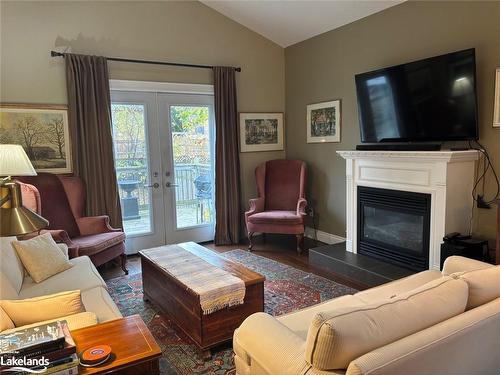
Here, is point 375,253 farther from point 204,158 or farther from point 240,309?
point 204,158

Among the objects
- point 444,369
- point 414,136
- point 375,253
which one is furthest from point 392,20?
point 444,369

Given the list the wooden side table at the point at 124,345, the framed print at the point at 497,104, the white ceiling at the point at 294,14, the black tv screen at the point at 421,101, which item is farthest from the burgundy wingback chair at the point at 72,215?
the framed print at the point at 497,104

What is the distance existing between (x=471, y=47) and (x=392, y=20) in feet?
3.25

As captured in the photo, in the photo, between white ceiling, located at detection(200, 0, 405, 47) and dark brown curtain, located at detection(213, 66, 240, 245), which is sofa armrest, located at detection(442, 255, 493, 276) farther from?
dark brown curtain, located at detection(213, 66, 240, 245)

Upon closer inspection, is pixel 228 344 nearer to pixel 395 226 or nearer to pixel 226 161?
pixel 395 226

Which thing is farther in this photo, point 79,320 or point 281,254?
point 281,254

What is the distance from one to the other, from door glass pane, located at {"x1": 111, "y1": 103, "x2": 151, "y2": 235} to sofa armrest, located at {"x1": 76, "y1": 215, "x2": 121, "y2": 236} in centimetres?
61

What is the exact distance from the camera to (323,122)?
5.19 meters

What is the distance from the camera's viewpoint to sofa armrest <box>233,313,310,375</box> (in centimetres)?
146

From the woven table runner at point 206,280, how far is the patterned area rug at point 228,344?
359 millimetres

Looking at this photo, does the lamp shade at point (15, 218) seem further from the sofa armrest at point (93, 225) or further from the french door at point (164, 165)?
the french door at point (164, 165)

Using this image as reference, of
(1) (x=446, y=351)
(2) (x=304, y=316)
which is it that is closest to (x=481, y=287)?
(1) (x=446, y=351)

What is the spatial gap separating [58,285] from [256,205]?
3.01 metres

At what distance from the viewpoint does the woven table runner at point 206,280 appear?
2484 millimetres
